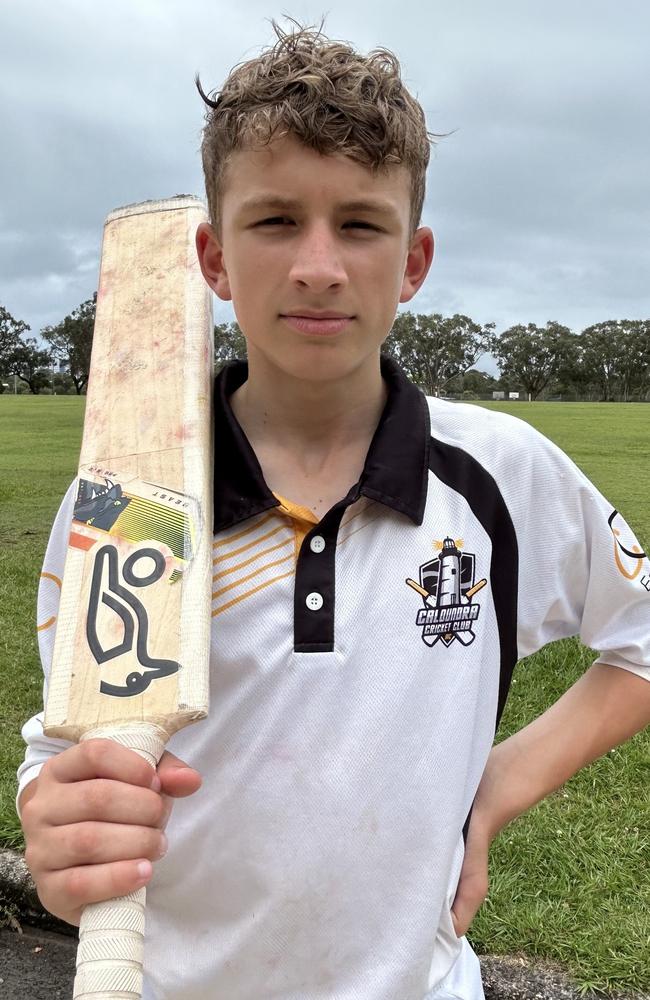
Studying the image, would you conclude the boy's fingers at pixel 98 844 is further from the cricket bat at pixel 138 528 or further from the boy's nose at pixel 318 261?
the boy's nose at pixel 318 261

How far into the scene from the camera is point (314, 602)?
130cm

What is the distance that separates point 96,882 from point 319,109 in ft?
3.78

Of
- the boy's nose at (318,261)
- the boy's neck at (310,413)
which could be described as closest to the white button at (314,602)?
the boy's neck at (310,413)

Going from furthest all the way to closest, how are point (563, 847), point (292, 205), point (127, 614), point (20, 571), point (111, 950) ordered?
point (20, 571), point (563, 847), point (292, 205), point (127, 614), point (111, 950)

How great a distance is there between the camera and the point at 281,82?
4.66 feet

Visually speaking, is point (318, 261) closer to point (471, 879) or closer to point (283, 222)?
point (283, 222)

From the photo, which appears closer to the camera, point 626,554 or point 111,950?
point 111,950

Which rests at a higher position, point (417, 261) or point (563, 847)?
point (417, 261)

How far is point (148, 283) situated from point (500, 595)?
0.86 metres

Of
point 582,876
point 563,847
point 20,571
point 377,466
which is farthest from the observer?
point 20,571

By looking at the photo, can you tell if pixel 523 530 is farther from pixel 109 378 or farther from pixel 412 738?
pixel 109 378

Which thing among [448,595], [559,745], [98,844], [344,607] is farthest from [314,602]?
[559,745]

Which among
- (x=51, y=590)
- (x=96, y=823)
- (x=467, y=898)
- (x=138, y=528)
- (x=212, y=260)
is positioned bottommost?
(x=467, y=898)

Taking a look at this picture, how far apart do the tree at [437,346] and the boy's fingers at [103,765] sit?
186 feet
